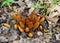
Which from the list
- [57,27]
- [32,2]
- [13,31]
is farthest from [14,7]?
[57,27]

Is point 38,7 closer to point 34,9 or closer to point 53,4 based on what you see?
point 34,9

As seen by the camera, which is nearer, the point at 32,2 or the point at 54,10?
the point at 54,10

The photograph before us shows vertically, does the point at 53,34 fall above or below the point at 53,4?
below

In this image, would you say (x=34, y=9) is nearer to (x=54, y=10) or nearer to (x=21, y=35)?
(x=54, y=10)

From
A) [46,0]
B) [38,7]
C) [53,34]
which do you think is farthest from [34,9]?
[53,34]

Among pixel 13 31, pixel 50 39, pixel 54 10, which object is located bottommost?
pixel 50 39

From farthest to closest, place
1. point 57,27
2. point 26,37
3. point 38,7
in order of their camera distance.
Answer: point 38,7
point 57,27
point 26,37

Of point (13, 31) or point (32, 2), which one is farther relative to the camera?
point (32, 2)

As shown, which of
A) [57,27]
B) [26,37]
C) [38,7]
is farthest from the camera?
[38,7]

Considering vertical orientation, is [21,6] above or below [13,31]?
above
